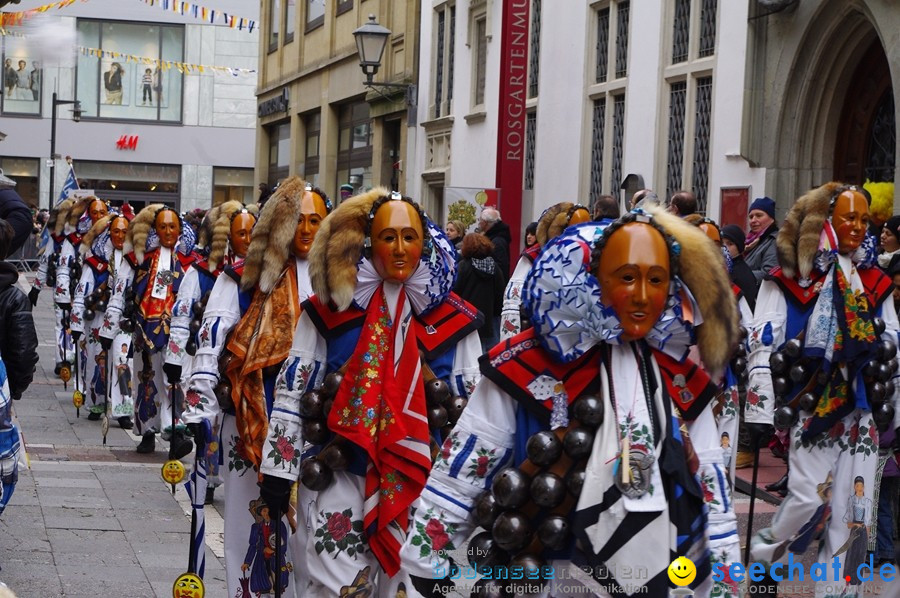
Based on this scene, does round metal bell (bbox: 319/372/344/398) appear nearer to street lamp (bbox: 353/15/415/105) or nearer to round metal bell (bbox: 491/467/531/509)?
round metal bell (bbox: 491/467/531/509)

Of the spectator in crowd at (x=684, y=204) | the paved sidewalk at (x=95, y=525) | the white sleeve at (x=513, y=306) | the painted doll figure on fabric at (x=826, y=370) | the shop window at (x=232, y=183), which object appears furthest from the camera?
the shop window at (x=232, y=183)

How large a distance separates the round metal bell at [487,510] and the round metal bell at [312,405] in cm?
157

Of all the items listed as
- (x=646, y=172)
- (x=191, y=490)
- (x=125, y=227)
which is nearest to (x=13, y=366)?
(x=191, y=490)

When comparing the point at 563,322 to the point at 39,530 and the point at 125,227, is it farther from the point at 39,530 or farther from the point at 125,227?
the point at 125,227

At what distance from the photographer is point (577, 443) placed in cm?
388

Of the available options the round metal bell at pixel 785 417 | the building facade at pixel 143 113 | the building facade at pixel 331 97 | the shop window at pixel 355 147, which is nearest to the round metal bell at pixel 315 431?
the round metal bell at pixel 785 417

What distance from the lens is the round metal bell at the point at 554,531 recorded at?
12.7 ft

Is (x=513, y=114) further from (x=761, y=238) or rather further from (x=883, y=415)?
(x=883, y=415)

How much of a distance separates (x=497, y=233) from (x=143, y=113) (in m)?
37.8

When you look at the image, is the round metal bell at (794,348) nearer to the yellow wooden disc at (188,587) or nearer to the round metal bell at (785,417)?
the round metal bell at (785,417)

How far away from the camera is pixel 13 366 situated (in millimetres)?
6961

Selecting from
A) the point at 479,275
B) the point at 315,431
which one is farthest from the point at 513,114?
the point at 315,431

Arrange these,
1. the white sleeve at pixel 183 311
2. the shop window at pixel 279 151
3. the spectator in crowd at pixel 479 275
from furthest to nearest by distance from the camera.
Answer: the shop window at pixel 279 151
the spectator in crowd at pixel 479 275
the white sleeve at pixel 183 311

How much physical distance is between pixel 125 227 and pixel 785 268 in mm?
7934
